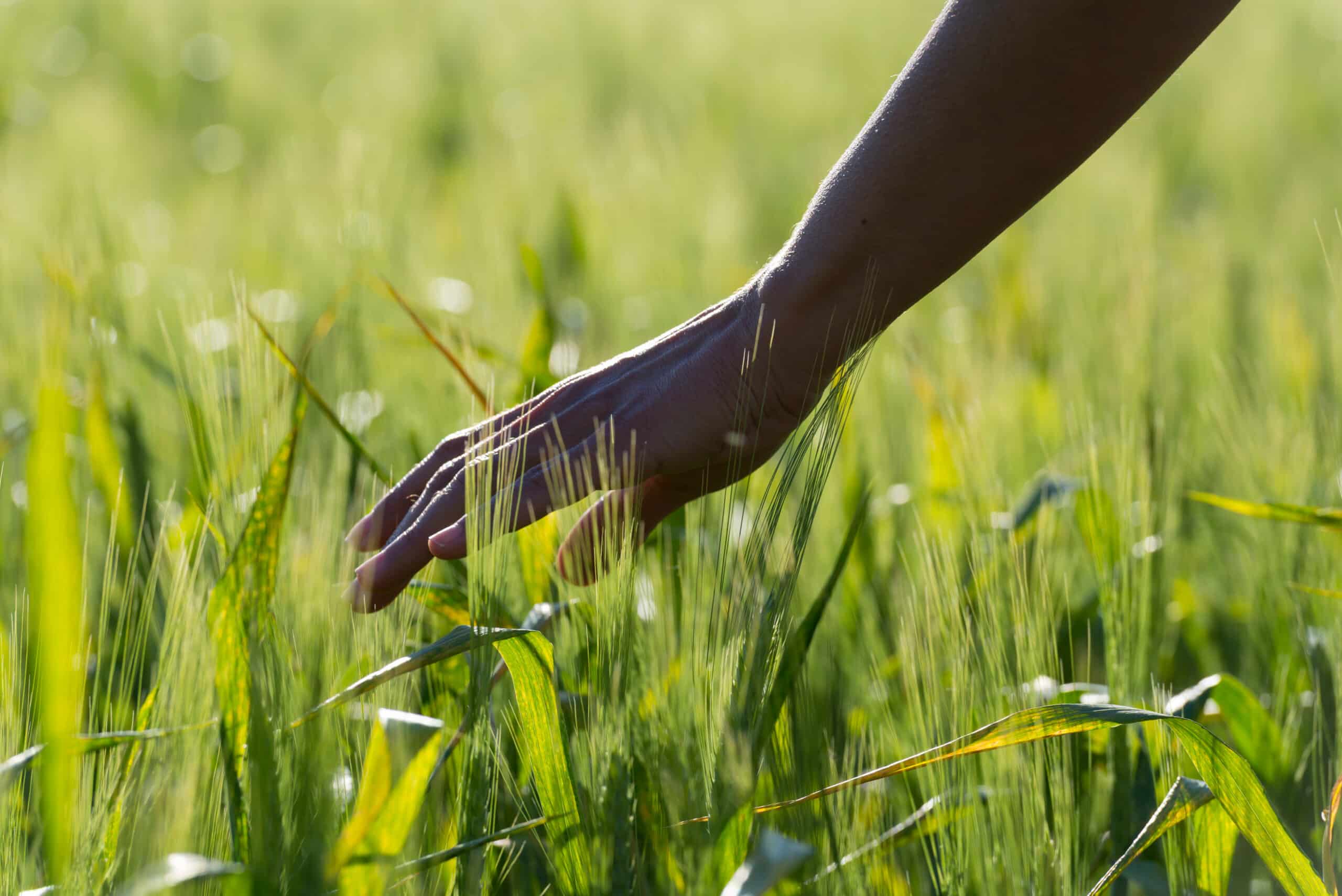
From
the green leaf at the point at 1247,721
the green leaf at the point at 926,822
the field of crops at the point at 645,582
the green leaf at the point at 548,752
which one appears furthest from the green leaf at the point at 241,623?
the green leaf at the point at 1247,721

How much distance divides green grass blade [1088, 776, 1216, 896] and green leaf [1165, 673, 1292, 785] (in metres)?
0.19

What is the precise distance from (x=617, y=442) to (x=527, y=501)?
2.1 inches

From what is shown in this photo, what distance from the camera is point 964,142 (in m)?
0.49

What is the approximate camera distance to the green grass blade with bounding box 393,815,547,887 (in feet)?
1.32

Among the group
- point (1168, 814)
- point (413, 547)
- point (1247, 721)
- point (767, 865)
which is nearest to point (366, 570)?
point (413, 547)

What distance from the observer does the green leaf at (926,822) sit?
473 millimetres

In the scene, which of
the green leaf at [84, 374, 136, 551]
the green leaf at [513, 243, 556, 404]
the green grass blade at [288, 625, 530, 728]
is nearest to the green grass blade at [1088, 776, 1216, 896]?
the green grass blade at [288, 625, 530, 728]

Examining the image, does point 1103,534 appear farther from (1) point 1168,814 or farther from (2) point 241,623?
(2) point 241,623

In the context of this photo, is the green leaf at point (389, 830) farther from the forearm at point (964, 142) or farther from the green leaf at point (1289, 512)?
the green leaf at point (1289, 512)

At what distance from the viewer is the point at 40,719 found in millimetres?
337

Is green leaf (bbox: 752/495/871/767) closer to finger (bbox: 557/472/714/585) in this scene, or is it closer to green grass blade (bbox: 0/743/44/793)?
finger (bbox: 557/472/714/585)

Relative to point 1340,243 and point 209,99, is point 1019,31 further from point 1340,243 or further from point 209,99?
point 209,99

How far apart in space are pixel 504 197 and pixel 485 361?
973 millimetres

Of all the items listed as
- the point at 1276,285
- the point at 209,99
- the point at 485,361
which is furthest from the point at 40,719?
the point at 209,99
